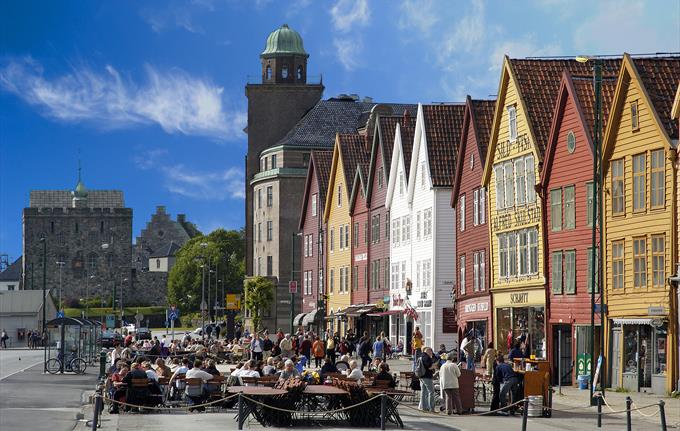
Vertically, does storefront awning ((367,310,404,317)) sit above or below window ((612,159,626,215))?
below

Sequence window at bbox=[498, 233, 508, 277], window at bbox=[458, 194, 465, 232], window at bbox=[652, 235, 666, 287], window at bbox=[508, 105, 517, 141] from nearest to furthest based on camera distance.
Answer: window at bbox=[652, 235, 666, 287]
window at bbox=[508, 105, 517, 141]
window at bbox=[498, 233, 508, 277]
window at bbox=[458, 194, 465, 232]

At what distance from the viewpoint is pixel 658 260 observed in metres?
44.2

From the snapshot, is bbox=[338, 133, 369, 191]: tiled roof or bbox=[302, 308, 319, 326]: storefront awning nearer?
bbox=[338, 133, 369, 191]: tiled roof

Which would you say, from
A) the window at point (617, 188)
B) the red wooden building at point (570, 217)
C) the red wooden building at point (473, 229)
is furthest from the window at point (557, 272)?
the red wooden building at point (473, 229)

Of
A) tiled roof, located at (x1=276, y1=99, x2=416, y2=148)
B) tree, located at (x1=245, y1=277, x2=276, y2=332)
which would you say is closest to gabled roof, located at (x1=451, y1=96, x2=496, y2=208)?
tree, located at (x1=245, y1=277, x2=276, y2=332)

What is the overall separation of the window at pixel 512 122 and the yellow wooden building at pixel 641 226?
9.36m

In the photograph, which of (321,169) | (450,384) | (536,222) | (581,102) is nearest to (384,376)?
(450,384)

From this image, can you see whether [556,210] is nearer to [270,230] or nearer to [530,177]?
[530,177]

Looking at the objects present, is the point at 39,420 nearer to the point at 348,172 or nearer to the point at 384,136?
the point at 384,136

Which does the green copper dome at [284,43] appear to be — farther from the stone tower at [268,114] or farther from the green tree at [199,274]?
the green tree at [199,274]

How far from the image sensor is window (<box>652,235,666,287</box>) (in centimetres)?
4388

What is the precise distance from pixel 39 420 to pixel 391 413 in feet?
27.3

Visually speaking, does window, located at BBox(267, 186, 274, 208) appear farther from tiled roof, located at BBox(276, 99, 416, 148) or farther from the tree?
the tree

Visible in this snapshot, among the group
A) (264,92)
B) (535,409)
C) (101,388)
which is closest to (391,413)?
→ (535,409)
